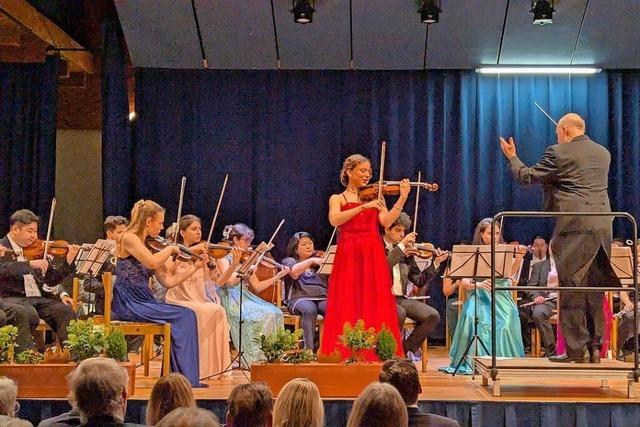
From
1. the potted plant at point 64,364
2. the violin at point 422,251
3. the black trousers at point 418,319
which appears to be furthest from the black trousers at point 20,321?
the violin at point 422,251

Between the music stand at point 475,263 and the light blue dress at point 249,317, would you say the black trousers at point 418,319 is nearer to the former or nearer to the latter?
the music stand at point 475,263

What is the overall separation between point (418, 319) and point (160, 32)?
3874 mm

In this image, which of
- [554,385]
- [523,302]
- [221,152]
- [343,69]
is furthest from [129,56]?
[554,385]

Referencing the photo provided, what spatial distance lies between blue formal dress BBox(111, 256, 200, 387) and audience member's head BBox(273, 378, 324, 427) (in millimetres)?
2996

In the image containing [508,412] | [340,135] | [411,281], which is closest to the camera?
[508,412]

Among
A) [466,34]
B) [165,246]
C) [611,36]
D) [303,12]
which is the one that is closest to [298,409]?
[165,246]

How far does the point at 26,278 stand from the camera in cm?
657

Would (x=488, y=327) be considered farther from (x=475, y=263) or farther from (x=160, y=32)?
(x=160, y=32)

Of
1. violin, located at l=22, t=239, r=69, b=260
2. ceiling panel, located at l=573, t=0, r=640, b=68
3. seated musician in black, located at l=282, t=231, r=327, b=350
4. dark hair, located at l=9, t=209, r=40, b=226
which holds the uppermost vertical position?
ceiling panel, located at l=573, t=0, r=640, b=68

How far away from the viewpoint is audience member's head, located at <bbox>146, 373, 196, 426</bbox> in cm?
330

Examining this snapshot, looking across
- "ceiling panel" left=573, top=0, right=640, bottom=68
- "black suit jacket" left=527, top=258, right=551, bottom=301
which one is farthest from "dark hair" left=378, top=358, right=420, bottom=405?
"ceiling panel" left=573, top=0, right=640, bottom=68

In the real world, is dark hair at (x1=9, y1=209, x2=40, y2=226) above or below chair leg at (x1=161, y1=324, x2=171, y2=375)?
above

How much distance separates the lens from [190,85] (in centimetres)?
955

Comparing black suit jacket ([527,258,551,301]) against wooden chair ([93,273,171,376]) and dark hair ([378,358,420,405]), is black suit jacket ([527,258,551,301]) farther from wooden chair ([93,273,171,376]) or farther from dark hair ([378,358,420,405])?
dark hair ([378,358,420,405])
